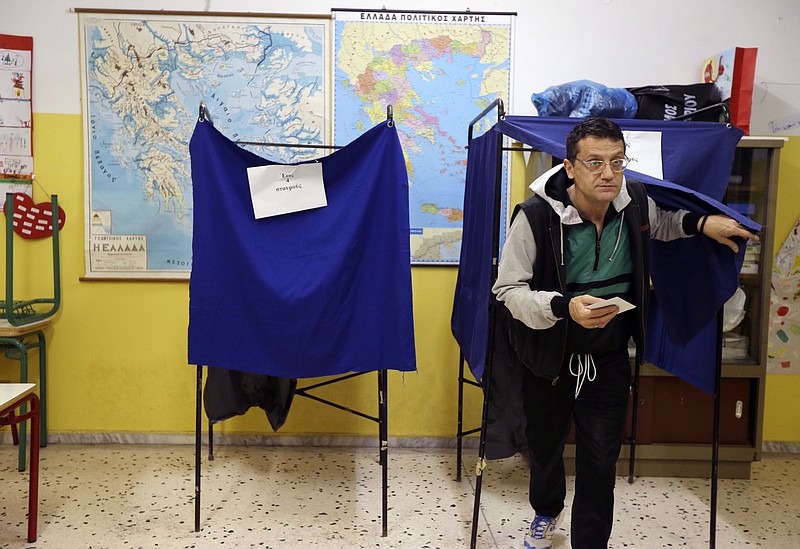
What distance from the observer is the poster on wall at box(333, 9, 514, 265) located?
3129mm

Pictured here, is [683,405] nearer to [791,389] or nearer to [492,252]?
[791,389]

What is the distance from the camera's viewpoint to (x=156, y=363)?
129 inches

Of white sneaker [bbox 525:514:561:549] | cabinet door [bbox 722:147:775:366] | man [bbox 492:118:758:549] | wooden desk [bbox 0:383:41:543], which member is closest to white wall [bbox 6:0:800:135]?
cabinet door [bbox 722:147:775:366]

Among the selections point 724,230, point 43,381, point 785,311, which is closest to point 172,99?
point 43,381

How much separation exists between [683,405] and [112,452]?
2791 millimetres

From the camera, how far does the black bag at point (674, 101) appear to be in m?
2.88

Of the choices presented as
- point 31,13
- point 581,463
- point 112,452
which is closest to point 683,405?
point 581,463

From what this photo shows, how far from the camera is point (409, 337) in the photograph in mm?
2361

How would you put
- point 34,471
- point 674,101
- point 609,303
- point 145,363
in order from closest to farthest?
point 609,303 → point 34,471 → point 674,101 → point 145,363

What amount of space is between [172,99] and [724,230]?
2519 mm

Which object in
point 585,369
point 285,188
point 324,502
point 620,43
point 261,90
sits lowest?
point 324,502

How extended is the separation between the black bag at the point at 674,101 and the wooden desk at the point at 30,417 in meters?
2.72

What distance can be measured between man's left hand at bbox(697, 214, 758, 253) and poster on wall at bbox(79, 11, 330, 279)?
185cm

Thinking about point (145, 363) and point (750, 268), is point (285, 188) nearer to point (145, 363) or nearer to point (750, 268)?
point (145, 363)
